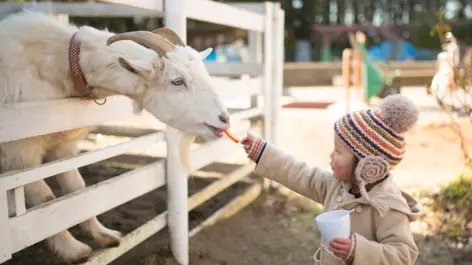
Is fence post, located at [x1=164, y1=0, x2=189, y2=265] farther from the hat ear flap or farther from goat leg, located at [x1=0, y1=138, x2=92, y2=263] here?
the hat ear flap

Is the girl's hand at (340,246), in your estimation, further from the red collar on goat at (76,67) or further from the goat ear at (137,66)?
the red collar on goat at (76,67)

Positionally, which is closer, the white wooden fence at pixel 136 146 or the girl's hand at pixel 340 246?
the girl's hand at pixel 340 246

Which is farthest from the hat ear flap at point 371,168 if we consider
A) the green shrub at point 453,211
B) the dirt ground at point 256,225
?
the green shrub at point 453,211

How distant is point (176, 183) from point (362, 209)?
1.48 metres

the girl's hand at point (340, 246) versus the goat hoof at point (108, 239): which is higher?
the girl's hand at point (340, 246)

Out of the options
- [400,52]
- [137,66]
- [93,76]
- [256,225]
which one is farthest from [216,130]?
[400,52]

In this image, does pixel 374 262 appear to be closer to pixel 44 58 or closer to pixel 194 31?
pixel 44 58

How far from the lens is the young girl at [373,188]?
1.87m

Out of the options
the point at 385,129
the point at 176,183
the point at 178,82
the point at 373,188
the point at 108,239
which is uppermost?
the point at 178,82

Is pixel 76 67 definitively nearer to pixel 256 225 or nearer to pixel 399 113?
pixel 399 113

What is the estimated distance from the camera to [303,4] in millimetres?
25906

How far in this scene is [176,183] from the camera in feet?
10.6

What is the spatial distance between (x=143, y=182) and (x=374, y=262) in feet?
5.12

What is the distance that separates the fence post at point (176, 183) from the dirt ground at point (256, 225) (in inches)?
3.9
